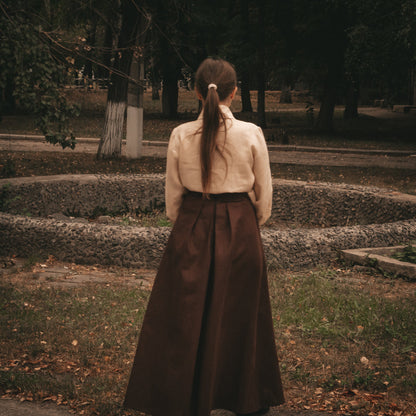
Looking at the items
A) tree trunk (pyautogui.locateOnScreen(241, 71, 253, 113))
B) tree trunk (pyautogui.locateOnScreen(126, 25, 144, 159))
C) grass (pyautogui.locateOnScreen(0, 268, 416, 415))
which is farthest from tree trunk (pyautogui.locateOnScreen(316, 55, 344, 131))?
grass (pyautogui.locateOnScreen(0, 268, 416, 415))

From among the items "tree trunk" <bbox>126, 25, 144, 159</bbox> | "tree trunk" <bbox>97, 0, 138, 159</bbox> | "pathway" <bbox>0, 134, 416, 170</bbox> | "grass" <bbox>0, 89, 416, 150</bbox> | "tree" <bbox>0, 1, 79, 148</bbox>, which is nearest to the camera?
"tree" <bbox>0, 1, 79, 148</bbox>

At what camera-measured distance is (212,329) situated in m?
3.33

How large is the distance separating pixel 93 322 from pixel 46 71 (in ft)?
15.5

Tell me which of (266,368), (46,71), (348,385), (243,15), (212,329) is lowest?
(348,385)

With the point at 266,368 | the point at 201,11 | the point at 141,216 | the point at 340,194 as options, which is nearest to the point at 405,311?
Result: the point at 266,368

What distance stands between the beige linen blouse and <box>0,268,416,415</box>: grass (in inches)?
54.6

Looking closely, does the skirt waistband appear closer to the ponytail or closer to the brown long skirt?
the brown long skirt

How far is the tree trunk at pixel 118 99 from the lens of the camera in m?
15.5

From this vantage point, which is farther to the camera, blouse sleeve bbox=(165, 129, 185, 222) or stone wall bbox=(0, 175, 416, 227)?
stone wall bbox=(0, 175, 416, 227)

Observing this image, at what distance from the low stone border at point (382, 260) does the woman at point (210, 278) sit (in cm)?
322

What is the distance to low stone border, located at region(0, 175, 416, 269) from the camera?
6.70 meters

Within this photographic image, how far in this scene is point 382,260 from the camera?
6488 millimetres

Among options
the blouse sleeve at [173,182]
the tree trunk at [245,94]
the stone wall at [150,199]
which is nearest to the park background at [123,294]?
the stone wall at [150,199]

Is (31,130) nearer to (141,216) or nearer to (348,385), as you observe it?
(141,216)
